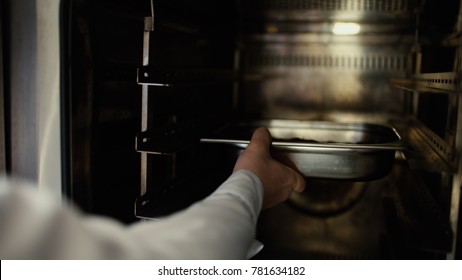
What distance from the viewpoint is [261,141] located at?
1.11m

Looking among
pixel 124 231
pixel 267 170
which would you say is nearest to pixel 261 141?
pixel 267 170

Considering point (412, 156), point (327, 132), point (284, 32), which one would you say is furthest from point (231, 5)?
point (412, 156)

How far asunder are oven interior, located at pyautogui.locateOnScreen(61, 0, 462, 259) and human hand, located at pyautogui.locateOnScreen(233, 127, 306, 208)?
0.17m

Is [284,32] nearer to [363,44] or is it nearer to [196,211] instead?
[363,44]

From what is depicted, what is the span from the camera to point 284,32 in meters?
1.73

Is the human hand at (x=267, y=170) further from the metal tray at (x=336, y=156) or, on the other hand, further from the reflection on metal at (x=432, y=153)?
the reflection on metal at (x=432, y=153)

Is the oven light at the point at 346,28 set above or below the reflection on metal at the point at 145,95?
above

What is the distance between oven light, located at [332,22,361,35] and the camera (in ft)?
5.49

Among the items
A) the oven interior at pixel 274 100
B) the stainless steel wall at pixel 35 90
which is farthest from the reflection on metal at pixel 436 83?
the stainless steel wall at pixel 35 90

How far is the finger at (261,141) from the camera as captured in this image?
1.09m

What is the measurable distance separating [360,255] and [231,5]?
35.1 inches

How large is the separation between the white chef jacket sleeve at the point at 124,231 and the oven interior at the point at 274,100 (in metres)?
0.36

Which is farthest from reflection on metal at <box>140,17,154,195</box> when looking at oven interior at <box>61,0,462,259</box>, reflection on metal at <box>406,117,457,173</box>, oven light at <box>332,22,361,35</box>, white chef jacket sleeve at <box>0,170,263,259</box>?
oven light at <box>332,22,361,35</box>

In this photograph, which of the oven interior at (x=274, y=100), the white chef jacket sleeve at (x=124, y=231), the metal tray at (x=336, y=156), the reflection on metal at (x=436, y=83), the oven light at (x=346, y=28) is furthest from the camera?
the oven light at (x=346, y=28)
